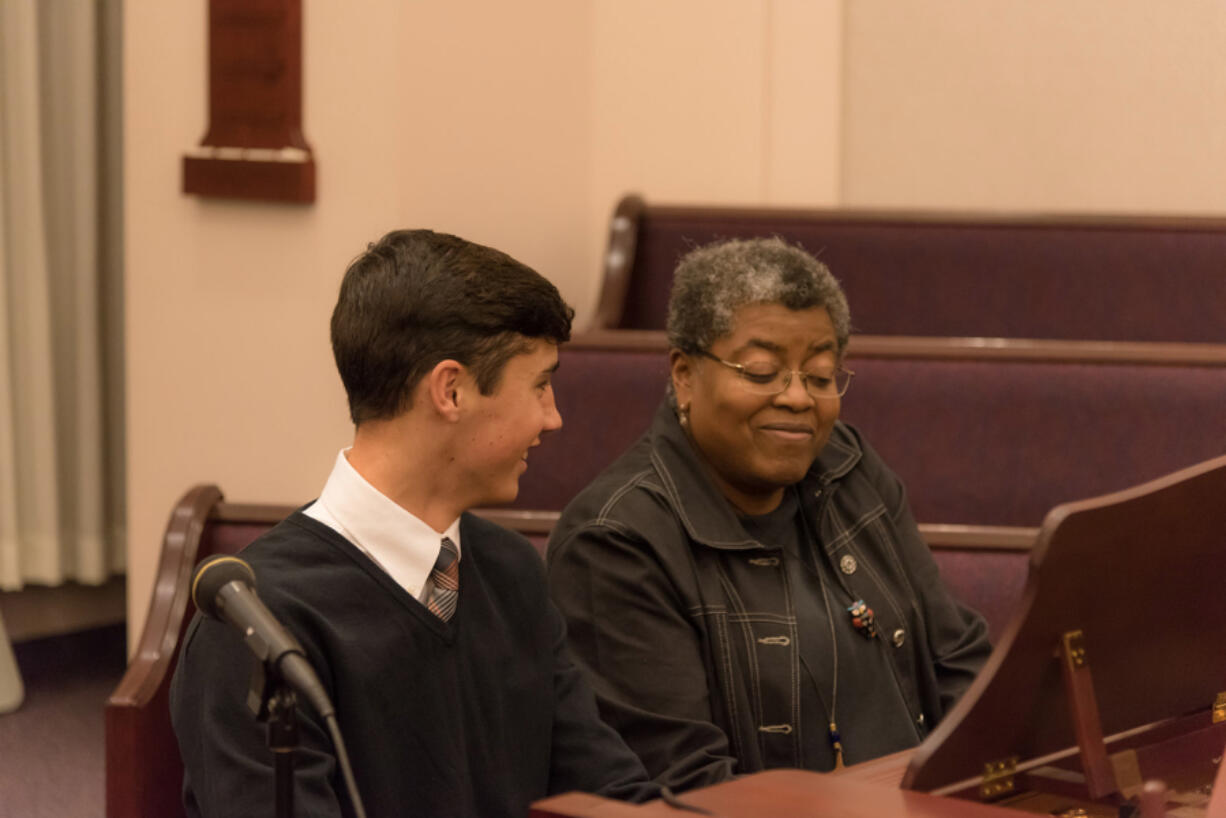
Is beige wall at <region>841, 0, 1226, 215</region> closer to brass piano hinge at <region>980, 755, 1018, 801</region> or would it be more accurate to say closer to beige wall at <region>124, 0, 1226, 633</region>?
beige wall at <region>124, 0, 1226, 633</region>

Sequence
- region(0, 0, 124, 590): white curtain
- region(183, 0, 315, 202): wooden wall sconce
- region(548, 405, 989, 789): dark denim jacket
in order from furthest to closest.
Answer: region(0, 0, 124, 590): white curtain < region(183, 0, 315, 202): wooden wall sconce < region(548, 405, 989, 789): dark denim jacket

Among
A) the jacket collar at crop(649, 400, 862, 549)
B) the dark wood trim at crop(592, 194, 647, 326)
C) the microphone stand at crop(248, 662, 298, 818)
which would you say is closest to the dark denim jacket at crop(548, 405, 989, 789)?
the jacket collar at crop(649, 400, 862, 549)

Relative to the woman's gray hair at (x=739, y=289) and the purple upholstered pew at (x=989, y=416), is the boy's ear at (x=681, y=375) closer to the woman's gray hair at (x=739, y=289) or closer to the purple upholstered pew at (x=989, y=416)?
the woman's gray hair at (x=739, y=289)

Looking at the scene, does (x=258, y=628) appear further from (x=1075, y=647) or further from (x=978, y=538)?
(x=978, y=538)

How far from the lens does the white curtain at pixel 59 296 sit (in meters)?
4.37

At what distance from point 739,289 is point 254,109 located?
5.35ft

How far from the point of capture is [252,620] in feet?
3.89

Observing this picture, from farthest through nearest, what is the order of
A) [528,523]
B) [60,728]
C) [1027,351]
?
[60,728]
[1027,351]
[528,523]

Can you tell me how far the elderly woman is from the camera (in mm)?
2010

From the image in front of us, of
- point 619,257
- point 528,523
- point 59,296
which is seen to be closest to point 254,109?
point 619,257

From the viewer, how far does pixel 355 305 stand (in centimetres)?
160

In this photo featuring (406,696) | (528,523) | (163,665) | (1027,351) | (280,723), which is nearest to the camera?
(280,723)

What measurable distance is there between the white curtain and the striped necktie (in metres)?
3.07

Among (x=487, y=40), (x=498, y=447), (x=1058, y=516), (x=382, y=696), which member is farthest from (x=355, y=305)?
(x=487, y=40)
